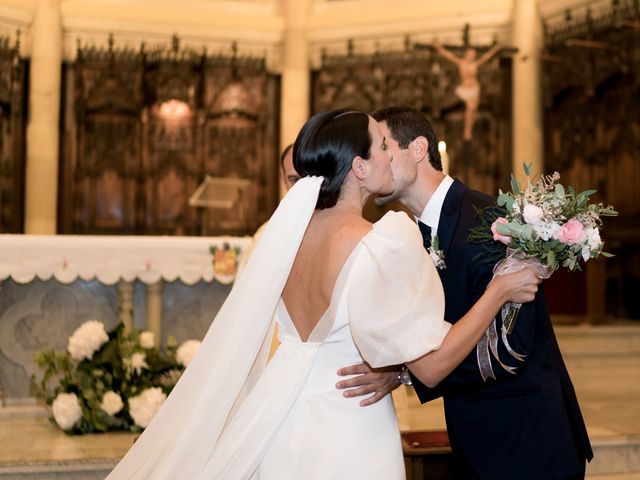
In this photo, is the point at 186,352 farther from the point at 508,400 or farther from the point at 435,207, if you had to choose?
the point at 508,400

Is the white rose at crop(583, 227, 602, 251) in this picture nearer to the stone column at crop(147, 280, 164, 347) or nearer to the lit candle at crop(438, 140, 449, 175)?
the lit candle at crop(438, 140, 449, 175)

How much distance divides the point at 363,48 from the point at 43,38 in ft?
16.0

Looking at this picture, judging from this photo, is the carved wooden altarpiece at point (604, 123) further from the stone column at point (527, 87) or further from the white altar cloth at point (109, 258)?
the white altar cloth at point (109, 258)

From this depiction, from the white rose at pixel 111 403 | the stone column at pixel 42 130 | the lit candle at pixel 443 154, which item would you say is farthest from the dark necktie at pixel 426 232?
the stone column at pixel 42 130

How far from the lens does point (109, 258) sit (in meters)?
5.34

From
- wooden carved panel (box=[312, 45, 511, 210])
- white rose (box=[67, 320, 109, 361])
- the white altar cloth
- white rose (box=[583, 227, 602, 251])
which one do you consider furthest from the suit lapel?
wooden carved panel (box=[312, 45, 511, 210])

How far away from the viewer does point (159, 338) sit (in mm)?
5691

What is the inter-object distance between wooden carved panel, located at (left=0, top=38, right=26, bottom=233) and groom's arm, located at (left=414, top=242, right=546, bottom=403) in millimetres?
10267

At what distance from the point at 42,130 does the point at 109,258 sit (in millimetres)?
7152

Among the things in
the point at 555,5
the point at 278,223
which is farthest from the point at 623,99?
the point at 278,223

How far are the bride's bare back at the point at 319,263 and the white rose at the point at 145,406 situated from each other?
2527 mm

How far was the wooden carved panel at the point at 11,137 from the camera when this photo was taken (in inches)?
453

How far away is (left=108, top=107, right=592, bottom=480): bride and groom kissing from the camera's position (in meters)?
2.12

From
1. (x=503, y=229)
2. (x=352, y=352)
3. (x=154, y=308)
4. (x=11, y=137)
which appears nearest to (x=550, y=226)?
(x=503, y=229)
